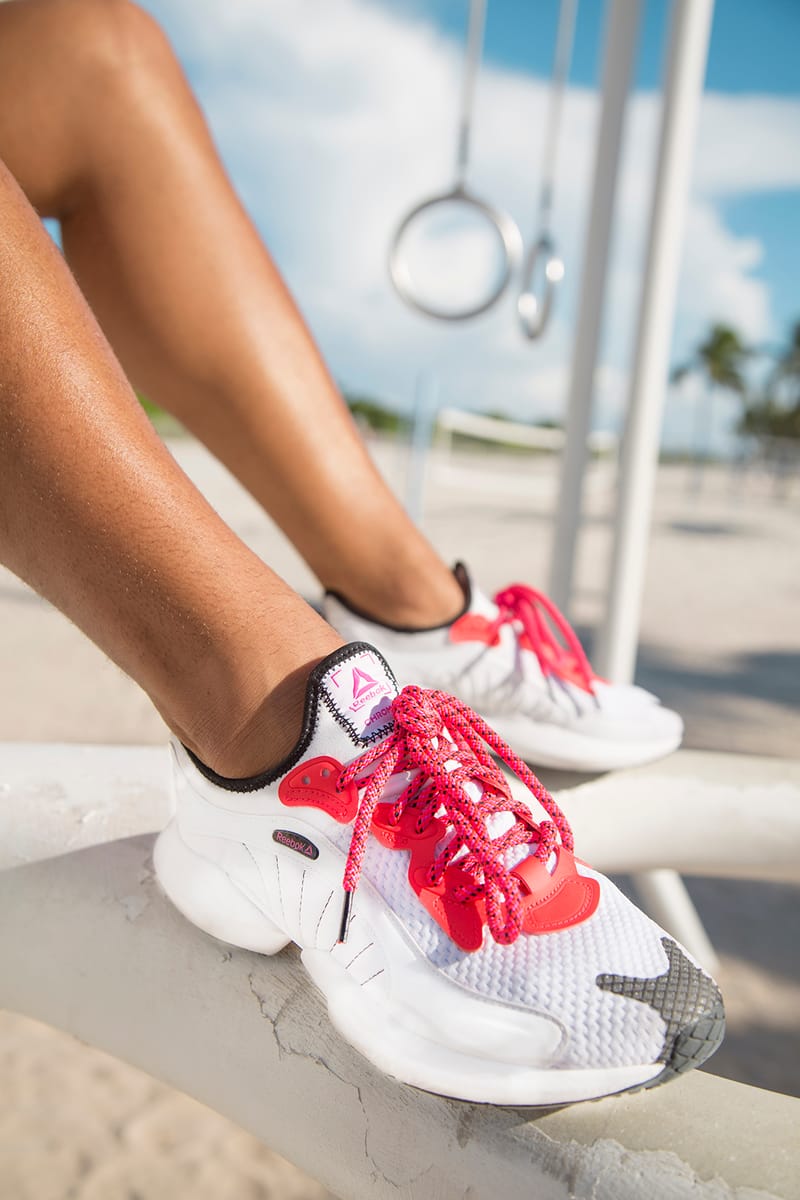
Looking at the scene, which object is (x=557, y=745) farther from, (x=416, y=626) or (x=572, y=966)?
(x=572, y=966)

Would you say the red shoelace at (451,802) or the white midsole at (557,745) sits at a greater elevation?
the red shoelace at (451,802)

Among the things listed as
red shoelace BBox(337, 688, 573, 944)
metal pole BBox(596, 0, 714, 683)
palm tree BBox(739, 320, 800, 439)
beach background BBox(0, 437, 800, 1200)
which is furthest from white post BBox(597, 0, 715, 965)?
palm tree BBox(739, 320, 800, 439)

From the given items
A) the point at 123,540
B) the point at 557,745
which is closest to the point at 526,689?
the point at 557,745

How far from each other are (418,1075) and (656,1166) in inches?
4.9

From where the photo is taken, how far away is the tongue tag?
1.95 ft

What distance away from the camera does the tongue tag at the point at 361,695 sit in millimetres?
593

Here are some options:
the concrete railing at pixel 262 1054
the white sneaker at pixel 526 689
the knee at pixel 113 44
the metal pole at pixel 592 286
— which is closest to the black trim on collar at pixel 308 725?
the concrete railing at pixel 262 1054

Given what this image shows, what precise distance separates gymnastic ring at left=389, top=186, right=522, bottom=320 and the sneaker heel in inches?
56.2

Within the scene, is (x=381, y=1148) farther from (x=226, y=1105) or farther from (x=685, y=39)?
(x=685, y=39)

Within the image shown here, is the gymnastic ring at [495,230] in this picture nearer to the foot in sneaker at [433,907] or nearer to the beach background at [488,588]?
the beach background at [488,588]

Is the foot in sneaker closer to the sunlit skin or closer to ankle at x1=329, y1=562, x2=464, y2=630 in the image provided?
the sunlit skin

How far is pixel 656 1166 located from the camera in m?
0.48

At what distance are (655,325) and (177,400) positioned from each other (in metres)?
0.92

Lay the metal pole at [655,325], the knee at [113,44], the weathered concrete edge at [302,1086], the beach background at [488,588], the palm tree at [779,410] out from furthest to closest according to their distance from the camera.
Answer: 1. the palm tree at [779,410]
2. the metal pole at [655,325]
3. the beach background at [488,588]
4. the knee at [113,44]
5. the weathered concrete edge at [302,1086]
